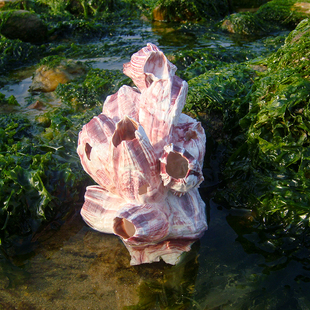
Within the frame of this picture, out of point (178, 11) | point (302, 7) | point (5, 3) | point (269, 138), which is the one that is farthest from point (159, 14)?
point (269, 138)

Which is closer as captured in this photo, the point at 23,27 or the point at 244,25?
the point at 23,27

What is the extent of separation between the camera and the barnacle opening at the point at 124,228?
153 cm

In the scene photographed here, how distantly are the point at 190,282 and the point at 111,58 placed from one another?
476 cm

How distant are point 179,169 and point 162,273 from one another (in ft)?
2.39

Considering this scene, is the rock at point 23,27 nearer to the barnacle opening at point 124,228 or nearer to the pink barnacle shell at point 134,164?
the pink barnacle shell at point 134,164

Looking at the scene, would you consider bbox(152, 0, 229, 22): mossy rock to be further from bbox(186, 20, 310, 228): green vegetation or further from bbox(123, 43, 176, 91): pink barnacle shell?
bbox(123, 43, 176, 91): pink barnacle shell

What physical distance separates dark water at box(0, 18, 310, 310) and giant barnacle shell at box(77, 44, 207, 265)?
17 centimetres

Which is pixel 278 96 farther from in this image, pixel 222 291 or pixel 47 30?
pixel 47 30

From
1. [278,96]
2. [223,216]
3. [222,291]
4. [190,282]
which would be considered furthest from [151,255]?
[278,96]

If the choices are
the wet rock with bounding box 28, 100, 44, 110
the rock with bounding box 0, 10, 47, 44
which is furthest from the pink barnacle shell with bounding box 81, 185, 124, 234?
the rock with bounding box 0, 10, 47, 44

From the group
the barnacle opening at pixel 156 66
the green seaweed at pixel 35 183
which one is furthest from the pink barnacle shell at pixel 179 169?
the green seaweed at pixel 35 183

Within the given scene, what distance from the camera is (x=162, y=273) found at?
1831 millimetres

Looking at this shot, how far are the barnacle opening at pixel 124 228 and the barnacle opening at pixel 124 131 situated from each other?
1.38 feet

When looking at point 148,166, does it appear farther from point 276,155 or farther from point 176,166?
point 276,155
